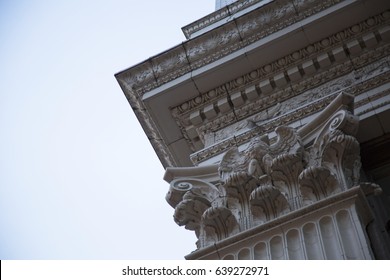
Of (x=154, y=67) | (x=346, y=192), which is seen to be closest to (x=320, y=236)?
(x=346, y=192)

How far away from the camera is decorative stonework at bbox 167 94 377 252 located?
749 cm

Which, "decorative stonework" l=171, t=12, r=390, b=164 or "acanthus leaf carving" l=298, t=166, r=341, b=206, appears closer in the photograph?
"acanthus leaf carving" l=298, t=166, r=341, b=206

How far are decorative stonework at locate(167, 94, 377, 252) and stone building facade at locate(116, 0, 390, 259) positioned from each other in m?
0.01

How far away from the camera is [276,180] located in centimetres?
791

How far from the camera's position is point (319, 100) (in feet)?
31.9

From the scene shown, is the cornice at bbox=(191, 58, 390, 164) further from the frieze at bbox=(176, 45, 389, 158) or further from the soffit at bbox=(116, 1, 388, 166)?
the soffit at bbox=(116, 1, 388, 166)

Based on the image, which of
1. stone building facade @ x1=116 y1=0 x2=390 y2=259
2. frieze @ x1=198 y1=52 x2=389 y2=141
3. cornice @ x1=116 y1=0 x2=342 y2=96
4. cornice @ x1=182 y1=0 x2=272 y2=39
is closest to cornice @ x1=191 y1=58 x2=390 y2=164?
stone building facade @ x1=116 y1=0 x2=390 y2=259

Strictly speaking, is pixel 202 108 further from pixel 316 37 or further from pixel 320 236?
pixel 320 236

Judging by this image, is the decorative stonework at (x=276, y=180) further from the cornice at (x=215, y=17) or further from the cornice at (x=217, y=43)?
the cornice at (x=215, y=17)

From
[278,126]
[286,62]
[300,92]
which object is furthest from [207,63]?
[278,126]

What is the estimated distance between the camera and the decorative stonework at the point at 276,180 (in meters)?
7.49

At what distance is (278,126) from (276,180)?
59.9 inches

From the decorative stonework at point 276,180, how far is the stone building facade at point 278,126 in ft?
0.05

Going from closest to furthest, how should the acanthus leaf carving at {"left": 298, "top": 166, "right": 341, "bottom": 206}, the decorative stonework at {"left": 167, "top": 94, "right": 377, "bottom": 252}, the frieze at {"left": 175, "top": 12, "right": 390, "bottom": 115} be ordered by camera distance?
the acanthus leaf carving at {"left": 298, "top": 166, "right": 341, "bottom": 206} < the decorative stonework at {"left": 167, "top": 94, "right": 377, "bottom": 252} < the frieze at {"left": 175, "top": 12, "right": 390, "bottom": 115}
